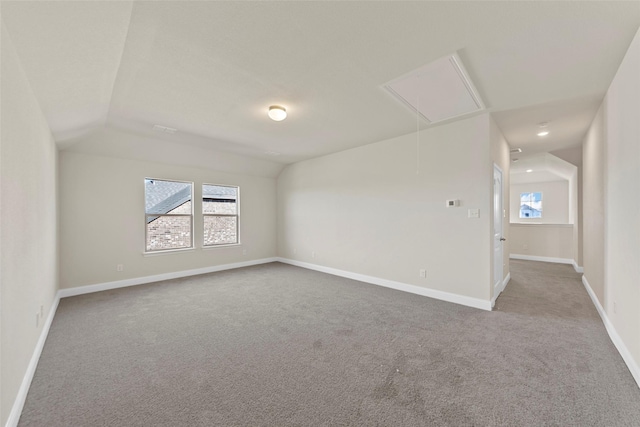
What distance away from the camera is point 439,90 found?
2.70m

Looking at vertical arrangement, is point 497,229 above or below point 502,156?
below

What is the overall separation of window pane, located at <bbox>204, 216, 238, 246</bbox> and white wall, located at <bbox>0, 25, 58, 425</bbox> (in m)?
3.16

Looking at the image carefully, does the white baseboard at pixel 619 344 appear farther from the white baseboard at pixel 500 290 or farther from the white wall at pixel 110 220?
the white wall at pixel 110 220

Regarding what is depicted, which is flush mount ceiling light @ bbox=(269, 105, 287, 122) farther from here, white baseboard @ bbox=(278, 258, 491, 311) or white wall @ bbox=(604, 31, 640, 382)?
white baseboard @ bbox=(278, 258, 491, 311)

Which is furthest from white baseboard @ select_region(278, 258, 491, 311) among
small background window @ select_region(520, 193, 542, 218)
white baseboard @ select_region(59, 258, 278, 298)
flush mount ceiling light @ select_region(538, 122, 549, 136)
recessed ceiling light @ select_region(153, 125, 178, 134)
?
small background window @ select_region(520, 193, 542, 218)

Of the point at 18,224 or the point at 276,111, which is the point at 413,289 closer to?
the point at 276,111

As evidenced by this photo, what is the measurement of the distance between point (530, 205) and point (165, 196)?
37.4 ft

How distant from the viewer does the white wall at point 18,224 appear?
4.87ft

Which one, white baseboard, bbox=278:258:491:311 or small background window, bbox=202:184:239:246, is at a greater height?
small background window, bbox=202:184:239:246

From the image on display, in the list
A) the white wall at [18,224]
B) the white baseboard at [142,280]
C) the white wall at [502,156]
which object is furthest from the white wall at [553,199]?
the white wall at [18,224]

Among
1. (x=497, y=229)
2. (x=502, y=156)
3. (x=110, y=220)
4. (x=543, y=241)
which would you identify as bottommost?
(x=543, y=241)

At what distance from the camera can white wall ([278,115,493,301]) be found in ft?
11.5

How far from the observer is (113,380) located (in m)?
1.98

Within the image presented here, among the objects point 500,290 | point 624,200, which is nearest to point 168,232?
point 500,290
